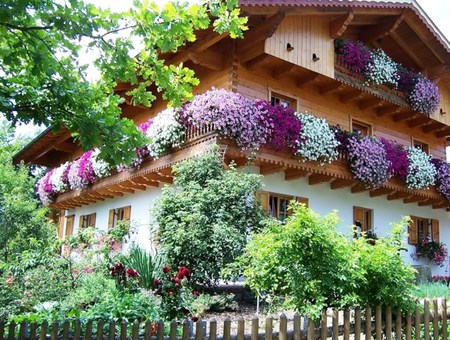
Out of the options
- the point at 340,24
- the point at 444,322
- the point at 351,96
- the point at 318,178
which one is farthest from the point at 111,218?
A: the point at 444,322

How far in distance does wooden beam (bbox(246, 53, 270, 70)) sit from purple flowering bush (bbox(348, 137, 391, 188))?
3.34 metres

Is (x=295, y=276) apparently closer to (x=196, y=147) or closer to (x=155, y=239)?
(x=155, y=239)

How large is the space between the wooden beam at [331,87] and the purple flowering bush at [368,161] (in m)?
1.63

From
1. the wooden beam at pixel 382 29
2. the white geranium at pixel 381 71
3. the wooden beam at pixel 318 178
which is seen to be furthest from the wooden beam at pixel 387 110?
the wooden beam at pixel 318 178

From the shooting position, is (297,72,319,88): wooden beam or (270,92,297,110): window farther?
(270,92,297,110): window

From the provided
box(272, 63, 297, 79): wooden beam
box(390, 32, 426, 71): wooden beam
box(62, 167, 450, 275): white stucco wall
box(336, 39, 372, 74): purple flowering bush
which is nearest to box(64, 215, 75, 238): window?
box(62, 167, 450, 275): white stucco wall

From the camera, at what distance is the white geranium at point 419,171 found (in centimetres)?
1503

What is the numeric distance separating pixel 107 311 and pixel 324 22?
10824mm

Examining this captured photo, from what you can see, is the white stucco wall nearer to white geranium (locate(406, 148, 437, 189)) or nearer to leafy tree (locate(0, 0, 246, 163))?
white geranium (locate(406, 148, 437, 189))

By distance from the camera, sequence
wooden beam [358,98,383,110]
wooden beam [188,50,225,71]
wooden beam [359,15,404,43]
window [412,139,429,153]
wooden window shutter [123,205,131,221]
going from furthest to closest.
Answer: window [412,139,429,153], wooden beam [359,15,404,43], wooden window shutter [123,205,131,221], wooden beam [358,98,383,110], wooden beam [188,50,225,71]

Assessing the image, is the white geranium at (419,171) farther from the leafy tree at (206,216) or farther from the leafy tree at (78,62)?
the leafy tree at (78,62)

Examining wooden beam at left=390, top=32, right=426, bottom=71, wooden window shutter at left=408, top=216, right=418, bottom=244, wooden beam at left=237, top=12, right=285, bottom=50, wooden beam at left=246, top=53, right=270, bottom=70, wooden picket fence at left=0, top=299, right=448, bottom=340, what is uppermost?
wooden beam at left=390, top=32, right=426, bottom=71

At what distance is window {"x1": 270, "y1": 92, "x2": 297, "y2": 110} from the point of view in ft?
43.7

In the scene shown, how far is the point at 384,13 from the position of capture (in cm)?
1498
